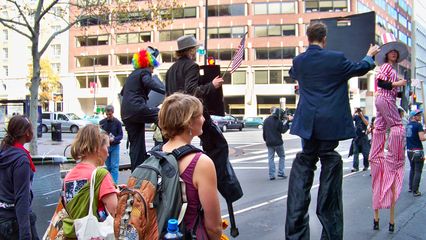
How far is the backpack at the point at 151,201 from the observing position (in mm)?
2256

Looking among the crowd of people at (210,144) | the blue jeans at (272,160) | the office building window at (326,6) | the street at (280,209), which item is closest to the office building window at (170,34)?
the office building window at (326,6)

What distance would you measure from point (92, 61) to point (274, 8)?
2870 cm

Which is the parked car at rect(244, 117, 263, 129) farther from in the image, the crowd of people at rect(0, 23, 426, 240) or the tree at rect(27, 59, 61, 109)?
the crowd of people at rect(0, 23, 426, 240)

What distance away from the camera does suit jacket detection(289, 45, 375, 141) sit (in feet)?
13.9

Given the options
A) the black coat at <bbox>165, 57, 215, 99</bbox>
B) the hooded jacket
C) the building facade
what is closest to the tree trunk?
the black coat at <bbox>165, 57, 215, 99</bbox>

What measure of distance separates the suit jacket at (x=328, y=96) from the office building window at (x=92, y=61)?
65450 millimetres

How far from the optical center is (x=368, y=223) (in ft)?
19.3

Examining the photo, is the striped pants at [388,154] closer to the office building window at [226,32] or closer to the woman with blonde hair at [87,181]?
the woman with blonde hair at [87,181]

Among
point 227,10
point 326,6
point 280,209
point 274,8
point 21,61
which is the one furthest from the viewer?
point 21,61

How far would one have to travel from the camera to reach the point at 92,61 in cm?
6881

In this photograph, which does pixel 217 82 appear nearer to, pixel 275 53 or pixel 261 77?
pixel 261 77

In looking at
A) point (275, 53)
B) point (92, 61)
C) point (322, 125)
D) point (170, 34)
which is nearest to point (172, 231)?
point (322, 125)

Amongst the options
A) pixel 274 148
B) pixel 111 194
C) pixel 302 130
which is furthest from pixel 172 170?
pixel 274 148

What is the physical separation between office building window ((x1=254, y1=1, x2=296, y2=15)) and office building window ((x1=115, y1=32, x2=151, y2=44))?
634 inches
